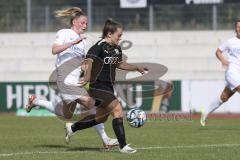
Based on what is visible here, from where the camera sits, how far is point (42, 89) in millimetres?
24328

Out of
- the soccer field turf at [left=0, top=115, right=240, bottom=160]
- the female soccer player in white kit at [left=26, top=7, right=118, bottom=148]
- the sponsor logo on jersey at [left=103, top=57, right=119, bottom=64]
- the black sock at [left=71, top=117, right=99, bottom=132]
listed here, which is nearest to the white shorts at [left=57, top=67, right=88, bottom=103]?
the female soccer player in white kit at [left=26, top=7, right=118, bottom=148]

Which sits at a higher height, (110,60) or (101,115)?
(110,60)

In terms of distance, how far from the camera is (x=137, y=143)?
1210cm

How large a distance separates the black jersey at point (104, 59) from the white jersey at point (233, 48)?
5193mm

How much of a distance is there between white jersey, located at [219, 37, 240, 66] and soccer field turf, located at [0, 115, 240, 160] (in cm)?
149

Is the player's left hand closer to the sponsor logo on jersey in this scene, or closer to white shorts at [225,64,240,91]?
the sponsor logo on jersey

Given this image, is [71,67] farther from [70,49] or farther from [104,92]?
[104,92]

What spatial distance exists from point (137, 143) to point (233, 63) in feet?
13.6

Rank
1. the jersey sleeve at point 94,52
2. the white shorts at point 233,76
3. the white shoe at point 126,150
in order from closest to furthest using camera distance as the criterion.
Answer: the white shoe at point 126,150
the jersey sleeve at point 94,52
the white shorts at point 233,76

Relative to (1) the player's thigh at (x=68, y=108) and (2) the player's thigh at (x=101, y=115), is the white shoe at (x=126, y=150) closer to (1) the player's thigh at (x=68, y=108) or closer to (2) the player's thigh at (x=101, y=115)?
(2) the player's thigh at (x=101, y=115)

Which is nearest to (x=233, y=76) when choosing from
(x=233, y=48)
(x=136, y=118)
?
(x=233, y=48)

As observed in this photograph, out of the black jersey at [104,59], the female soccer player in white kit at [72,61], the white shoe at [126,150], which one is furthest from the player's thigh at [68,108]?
the white shoe at [126,150]

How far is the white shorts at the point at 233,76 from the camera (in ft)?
49.4

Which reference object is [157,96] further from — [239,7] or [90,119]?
[90,119]
